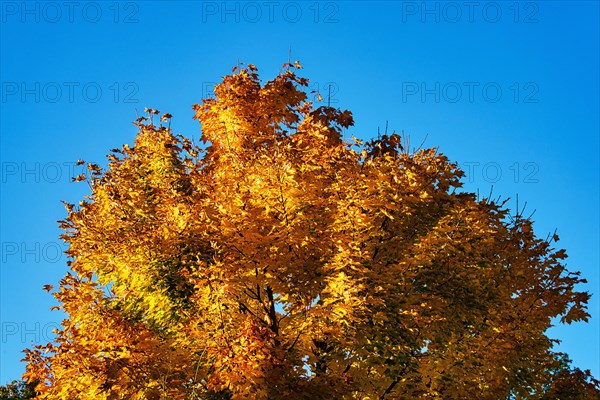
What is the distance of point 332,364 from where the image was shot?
1234 centimetres

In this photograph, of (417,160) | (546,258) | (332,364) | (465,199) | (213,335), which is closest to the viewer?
(213,335)

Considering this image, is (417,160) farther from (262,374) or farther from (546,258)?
(262,374)

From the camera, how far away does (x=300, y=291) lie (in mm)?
12609

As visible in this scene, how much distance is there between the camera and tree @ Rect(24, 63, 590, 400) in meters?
11.5

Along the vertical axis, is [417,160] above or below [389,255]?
above

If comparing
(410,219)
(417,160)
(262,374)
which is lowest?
(262,374)

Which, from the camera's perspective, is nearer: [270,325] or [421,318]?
[421,318]

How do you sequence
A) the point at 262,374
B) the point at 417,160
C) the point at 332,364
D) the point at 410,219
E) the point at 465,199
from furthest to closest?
the point at 465,199
the point at 417,160
the point at 410,219
the point at 332,364
the point at 262,374

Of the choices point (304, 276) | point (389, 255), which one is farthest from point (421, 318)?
point (304, 276)

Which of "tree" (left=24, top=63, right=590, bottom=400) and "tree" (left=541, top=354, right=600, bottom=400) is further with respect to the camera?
"tree" (left=541, top=354, right=600, bottom=400)

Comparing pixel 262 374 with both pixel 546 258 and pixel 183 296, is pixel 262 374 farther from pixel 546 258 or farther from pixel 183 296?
pixel 546 258

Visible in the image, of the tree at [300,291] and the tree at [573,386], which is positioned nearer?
the tree at [300,291]

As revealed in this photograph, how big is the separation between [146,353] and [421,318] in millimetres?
5586

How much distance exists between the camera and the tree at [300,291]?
11477 mm
